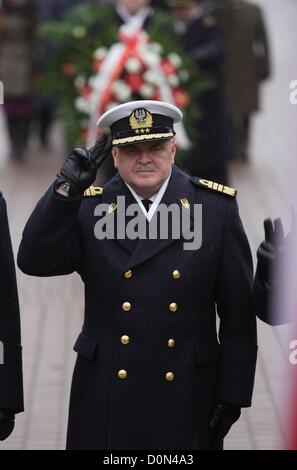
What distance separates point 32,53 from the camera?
13633 mm

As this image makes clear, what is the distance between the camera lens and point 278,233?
4.15m

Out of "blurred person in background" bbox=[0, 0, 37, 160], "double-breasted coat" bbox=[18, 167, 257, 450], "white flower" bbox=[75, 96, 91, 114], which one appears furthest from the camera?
"blurred person in background" bbox=[0, 0, 37, 160]

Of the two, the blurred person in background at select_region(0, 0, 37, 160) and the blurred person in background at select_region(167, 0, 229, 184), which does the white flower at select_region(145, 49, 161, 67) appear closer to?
the blurred person in background at select_region(167, 0, 229, 184)

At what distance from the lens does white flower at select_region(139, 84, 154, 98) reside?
9.27m

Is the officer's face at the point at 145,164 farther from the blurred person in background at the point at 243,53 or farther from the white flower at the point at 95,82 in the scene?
the blurred person in background at the point at 243,53

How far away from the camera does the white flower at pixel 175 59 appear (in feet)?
31.3

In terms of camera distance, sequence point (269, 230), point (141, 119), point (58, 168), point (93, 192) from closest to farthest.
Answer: point (269, 230) → point (141, 119) → point (93, 192) → point (58, 168)

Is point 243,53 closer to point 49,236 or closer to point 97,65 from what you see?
point 97,65

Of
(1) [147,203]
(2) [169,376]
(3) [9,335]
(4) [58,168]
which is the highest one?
(1) [147,203]

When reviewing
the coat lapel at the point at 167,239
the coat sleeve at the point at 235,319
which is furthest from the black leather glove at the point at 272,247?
the coat lapel at the point at 167,239

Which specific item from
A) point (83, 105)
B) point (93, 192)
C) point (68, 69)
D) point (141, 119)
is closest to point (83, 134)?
point (83, 105)

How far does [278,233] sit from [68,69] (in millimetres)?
5949

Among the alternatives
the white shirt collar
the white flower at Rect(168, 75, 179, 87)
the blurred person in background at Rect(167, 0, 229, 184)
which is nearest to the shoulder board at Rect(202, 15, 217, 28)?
the blurred person in background at Rect(167, 0, 229, 184)

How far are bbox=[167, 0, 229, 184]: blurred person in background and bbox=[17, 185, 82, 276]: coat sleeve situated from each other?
6026mm
